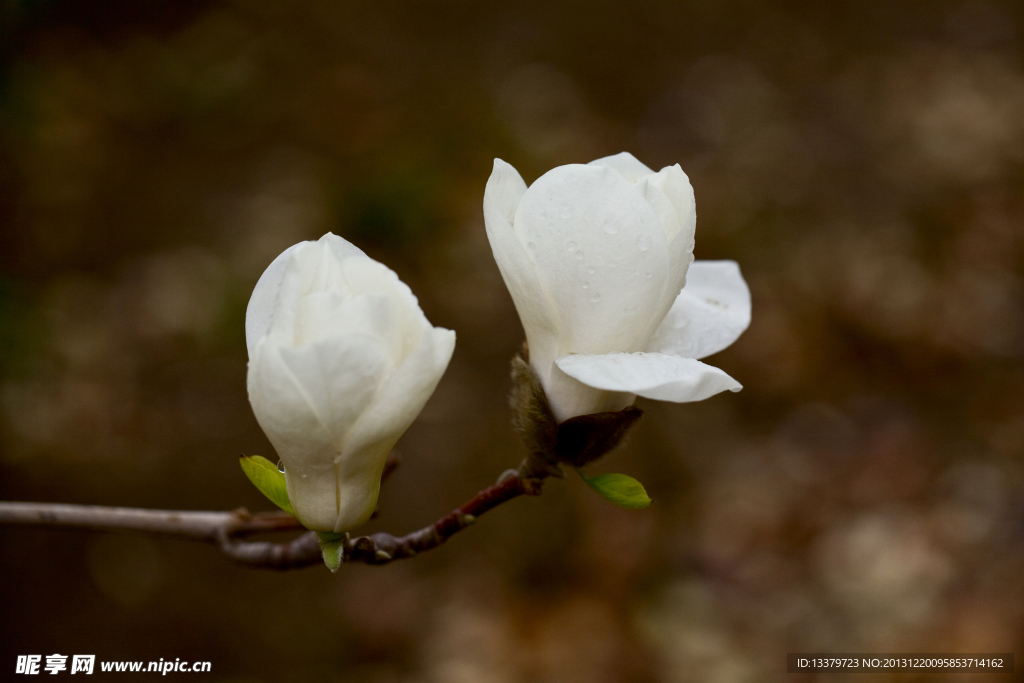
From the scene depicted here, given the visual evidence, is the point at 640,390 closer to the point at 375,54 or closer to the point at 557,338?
the point at 557,338

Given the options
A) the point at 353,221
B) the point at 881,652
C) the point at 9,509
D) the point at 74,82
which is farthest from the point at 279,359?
the point at 74,82

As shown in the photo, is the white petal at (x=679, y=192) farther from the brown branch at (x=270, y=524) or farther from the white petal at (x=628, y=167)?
the brown branch at (x=270, y=524)

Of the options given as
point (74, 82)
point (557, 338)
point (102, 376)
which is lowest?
point (102, 376)

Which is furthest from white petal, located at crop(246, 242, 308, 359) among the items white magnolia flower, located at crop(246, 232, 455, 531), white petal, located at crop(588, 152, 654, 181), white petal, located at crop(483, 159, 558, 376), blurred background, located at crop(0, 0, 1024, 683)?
blurred background, located at crop(0, 0, 1024, 683)

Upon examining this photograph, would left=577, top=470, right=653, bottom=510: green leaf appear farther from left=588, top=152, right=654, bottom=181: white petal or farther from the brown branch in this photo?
left=588, top=152, right=654, bottom=181: white petal

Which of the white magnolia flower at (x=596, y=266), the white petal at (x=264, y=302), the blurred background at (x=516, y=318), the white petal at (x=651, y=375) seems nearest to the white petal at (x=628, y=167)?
the white magnolia flower at (x=596, y=266)

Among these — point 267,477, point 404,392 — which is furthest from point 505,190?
point 267,477

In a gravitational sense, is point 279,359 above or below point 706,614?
above
